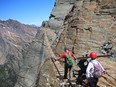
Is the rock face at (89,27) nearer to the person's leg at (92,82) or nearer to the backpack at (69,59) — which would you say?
the backpack at (69,59)

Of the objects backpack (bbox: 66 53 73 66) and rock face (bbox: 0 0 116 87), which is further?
rock face (bbox: 0 0 116 87)

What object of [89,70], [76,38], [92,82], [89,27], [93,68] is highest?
[89,27]

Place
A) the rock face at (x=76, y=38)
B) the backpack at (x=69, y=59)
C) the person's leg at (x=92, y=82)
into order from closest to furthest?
1. the person's leg at (x=92, y=82)
2. the backpack at (x=69, y=59)
3. the rock face at (x=76, y=38)

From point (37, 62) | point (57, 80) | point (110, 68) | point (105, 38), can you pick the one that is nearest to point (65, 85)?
point (57, 80)

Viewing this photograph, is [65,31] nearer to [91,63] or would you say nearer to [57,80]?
[57,80]

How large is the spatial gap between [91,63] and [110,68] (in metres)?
9.04

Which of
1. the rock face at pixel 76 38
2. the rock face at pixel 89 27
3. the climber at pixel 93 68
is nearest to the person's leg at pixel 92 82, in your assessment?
the climber at pixel 93 68

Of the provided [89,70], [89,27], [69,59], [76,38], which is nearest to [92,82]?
[89,70]

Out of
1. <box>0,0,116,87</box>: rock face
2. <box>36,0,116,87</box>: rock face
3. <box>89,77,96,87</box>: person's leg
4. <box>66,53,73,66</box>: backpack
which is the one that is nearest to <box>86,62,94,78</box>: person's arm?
<box>89,77,96,87</box>: person's leg

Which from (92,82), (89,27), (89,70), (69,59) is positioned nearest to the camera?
(89,70)

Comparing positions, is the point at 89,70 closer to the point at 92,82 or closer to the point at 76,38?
the point at 92,82

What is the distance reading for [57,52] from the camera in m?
35.6

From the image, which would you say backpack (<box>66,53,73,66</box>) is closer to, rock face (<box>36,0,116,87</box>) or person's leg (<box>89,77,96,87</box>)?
person's leg (<box>89,77,96,87</box>)

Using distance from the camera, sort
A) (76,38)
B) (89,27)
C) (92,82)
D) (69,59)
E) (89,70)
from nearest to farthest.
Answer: (89,70) < (92,82) < (69,59) < (89,27) < (76,38)
